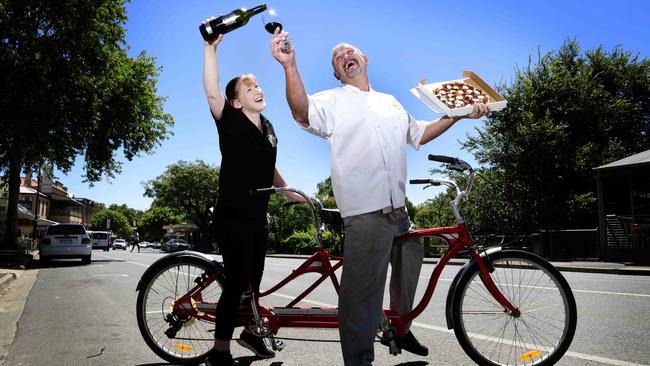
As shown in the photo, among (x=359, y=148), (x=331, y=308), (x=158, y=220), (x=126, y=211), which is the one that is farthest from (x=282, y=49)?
(x=126, y=211)

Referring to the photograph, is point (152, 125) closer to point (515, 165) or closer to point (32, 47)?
point (32, 47)

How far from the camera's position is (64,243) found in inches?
717

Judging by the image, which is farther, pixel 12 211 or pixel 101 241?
pixel 101 241

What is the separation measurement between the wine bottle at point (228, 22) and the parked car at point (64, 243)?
706 inches

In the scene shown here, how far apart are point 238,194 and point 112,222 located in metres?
141

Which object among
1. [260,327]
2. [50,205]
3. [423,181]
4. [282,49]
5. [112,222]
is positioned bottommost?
[260,327]

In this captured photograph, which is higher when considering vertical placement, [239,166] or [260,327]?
[239,166]

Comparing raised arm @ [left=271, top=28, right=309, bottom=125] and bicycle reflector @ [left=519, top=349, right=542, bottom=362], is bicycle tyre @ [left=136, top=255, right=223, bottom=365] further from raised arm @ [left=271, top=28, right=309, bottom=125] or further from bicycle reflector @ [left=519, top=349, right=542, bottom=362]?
bicycle reflector @ [left=519, top=349, right=542, bottom=362]

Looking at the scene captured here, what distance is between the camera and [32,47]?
18.9 m

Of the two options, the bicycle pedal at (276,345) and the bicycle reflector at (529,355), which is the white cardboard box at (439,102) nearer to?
the bicycle reflector at (529,355)

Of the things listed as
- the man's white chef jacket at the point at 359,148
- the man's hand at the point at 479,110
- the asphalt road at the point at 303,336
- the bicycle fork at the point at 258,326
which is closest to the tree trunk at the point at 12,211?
the asphalt road at the point at 303,336

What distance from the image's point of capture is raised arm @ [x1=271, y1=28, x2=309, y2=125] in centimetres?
237

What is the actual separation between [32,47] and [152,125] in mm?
8307

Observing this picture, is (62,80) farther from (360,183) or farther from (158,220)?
(158,220)
